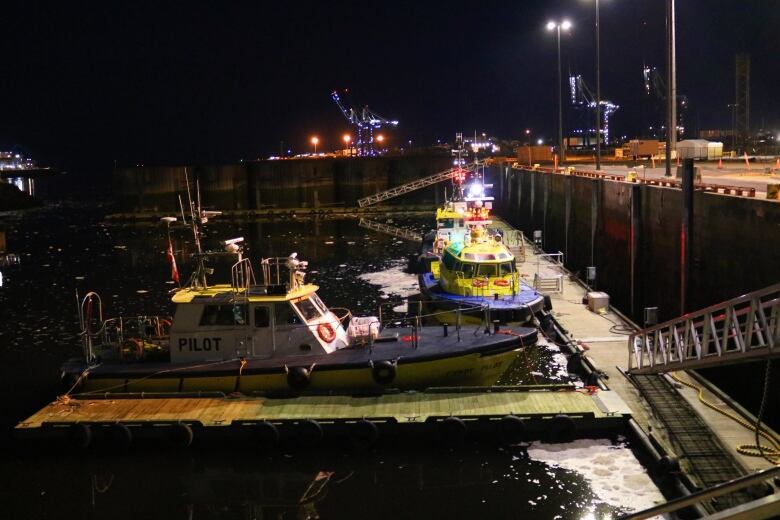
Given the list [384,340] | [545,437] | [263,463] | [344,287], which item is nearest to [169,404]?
[263,463]

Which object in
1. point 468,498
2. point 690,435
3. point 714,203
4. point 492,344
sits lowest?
point 468,498

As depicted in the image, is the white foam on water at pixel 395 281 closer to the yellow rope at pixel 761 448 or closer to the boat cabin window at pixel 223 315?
the boat cabin window at pixel 223 315

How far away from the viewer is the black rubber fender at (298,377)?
51.2 feet

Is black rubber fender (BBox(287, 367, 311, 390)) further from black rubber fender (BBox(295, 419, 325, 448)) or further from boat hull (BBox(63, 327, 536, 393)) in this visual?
black rubber fender (BBox(295, 419, 325, 448))

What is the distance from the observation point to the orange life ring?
16422 mm

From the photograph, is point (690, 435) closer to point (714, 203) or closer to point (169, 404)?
point (714, 203)

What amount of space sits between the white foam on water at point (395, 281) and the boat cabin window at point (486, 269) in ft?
29.1

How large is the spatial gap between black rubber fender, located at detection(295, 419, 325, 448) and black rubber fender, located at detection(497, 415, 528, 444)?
3.59m

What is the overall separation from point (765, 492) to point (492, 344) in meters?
6.77

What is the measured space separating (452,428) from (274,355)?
4387mm

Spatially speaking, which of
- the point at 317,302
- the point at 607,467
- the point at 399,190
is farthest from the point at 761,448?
the point at 399,190

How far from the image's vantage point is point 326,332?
16.7 m

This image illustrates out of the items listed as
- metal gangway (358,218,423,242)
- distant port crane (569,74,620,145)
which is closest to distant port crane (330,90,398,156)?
distant port crane (569,74,620,145)

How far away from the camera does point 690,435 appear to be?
13.0m
